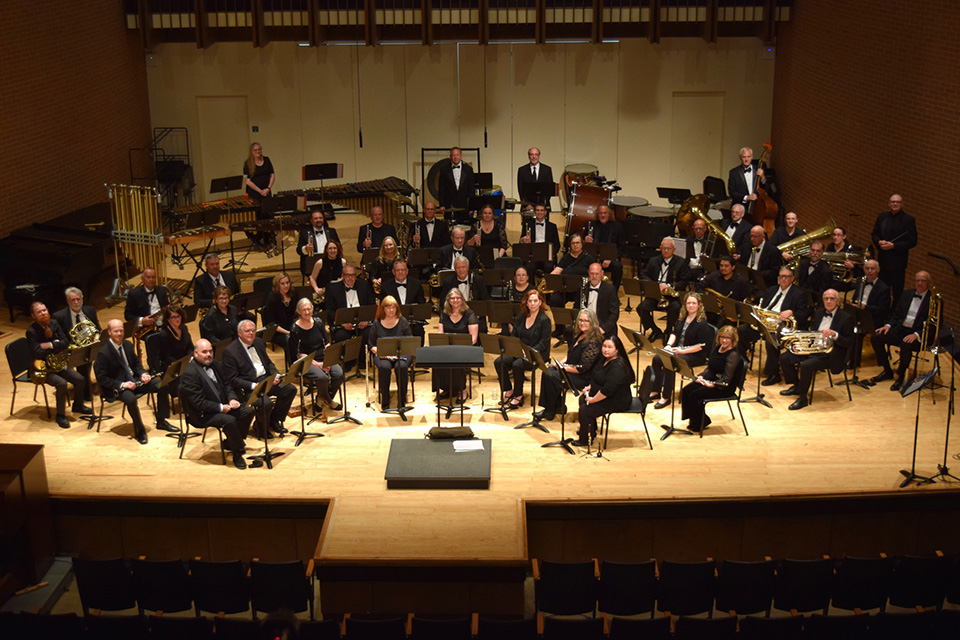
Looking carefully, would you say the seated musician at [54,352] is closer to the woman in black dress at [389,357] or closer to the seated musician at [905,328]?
the woman in black dress at [389,357]

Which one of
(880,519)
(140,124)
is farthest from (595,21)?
(880,519)

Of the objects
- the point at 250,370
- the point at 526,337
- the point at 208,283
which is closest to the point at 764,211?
the point at 526,337

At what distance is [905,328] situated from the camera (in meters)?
9.91

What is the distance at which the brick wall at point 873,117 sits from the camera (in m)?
11.1

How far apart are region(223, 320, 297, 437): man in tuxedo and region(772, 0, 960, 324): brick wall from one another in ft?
24.3

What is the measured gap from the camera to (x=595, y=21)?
15.3 metres

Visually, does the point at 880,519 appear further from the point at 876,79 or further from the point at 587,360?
the point at 876,79

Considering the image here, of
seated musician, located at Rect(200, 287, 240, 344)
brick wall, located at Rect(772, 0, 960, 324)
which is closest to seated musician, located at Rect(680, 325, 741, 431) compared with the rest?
brick wall, located at Rect(772, 0, 960, 324)

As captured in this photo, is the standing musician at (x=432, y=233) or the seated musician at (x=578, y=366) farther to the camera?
the standing musician at (x=432, y=233)

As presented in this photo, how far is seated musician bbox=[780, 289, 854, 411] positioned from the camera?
9.53 m

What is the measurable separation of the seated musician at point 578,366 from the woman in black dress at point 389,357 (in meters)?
1.38

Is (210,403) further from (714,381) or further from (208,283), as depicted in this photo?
(714,381)

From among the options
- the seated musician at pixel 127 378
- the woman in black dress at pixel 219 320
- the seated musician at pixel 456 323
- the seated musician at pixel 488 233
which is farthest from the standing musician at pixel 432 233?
the seated musician at pixel 127 378

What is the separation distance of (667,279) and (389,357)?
365 centimetres
